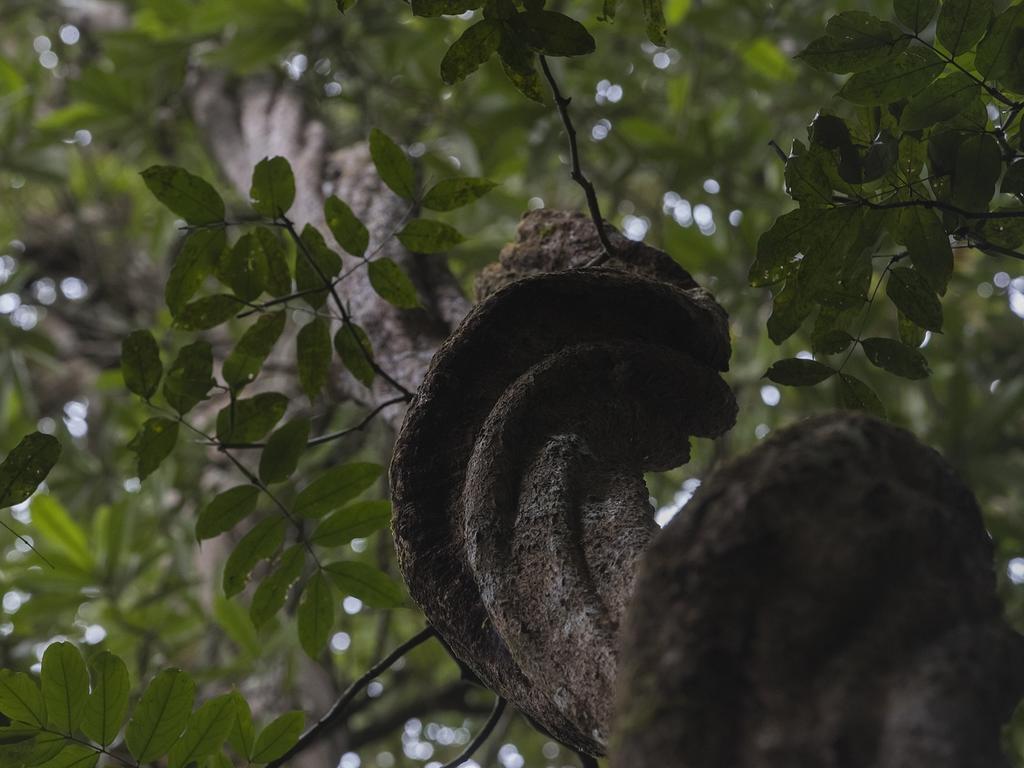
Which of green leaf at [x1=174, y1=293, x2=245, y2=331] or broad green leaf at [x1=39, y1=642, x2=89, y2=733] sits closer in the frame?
broad green leaf at [x1=39, y1=642, x2=89, y2=733]

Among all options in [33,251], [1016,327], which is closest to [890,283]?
[1016,327]

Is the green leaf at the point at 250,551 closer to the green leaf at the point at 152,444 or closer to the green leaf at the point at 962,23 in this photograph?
the green leaf at the point at 152,444

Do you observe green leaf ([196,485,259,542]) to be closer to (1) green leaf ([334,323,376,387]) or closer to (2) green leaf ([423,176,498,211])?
(1) green leaf ([334,323,376,387])

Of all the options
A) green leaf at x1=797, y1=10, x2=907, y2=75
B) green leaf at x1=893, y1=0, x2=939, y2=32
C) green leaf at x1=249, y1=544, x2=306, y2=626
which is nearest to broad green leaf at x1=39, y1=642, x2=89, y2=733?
green leaf at x1=249, y1=544, x2=306, y2=626

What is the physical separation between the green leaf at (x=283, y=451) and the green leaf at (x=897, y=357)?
0.70 m

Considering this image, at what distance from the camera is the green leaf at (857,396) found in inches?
46.0

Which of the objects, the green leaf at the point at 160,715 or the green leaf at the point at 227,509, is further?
the green leaf at the point at 227,509

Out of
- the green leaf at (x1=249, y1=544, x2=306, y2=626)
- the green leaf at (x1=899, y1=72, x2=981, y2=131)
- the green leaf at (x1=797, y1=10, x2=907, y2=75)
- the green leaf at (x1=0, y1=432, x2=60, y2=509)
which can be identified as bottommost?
the green leaf at (x1=249, y1=544, x2=306, y2=626)

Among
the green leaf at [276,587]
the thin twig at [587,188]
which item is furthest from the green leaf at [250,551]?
the thin twig at [587,188]

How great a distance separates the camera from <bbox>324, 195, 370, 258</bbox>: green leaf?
129 cm

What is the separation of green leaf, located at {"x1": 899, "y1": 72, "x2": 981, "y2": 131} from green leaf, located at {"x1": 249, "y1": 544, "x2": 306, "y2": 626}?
876mm

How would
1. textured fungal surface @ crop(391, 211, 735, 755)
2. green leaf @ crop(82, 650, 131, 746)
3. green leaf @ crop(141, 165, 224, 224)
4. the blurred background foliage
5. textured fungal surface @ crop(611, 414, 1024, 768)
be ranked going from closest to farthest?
textured fungal surface @ crop(611, 414, 1024, 768) → textured fungal surface @ crop(391, 211, 735, 755) → green leaf @ crop(82, 650, 131, 746) → green leaf @ crop(141, 165, 224, 224) → the blurred background foliage

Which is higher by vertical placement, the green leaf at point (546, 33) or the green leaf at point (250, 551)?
the green leaf at point (546, 33)

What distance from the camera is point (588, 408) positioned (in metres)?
0.96
